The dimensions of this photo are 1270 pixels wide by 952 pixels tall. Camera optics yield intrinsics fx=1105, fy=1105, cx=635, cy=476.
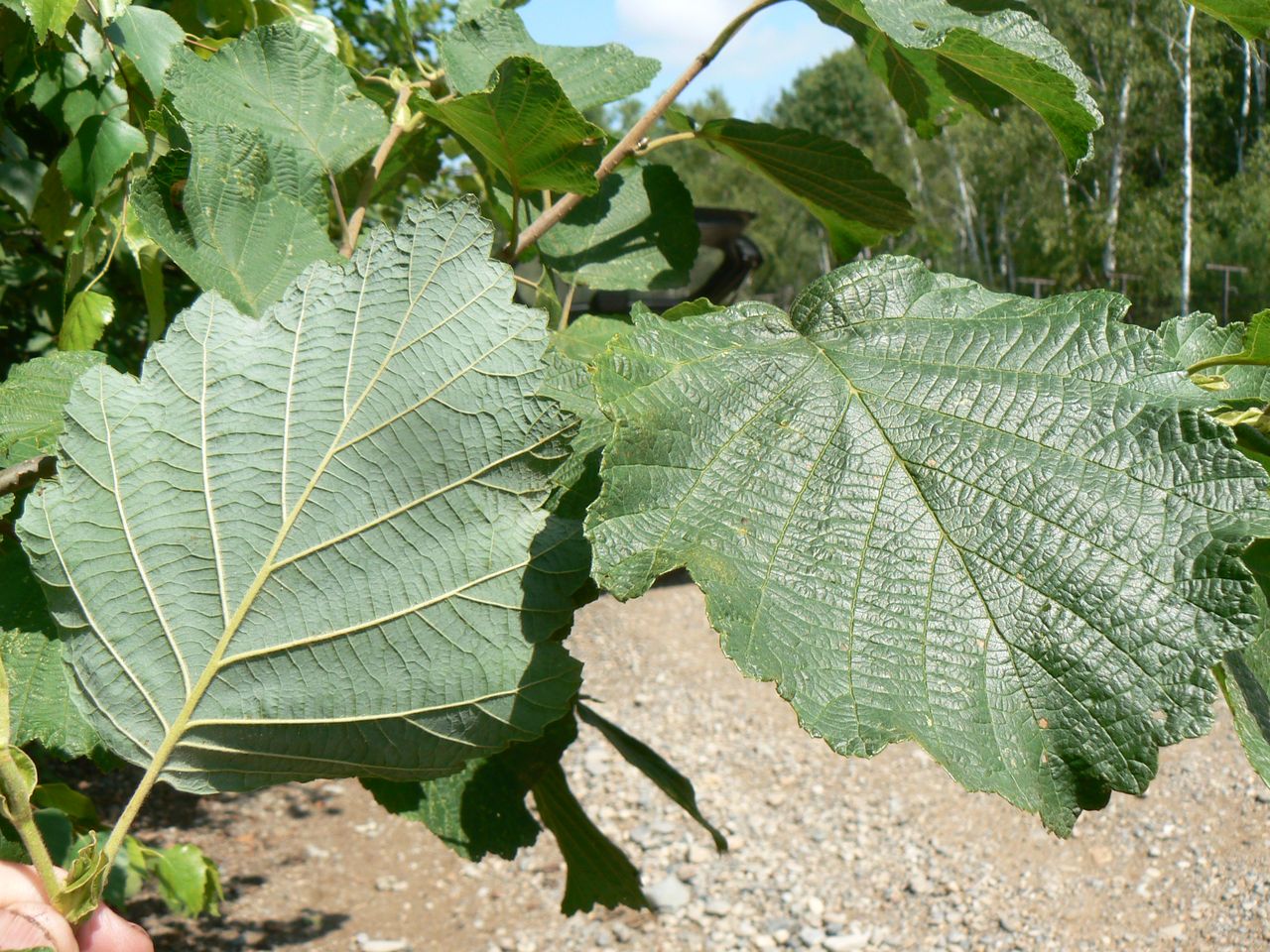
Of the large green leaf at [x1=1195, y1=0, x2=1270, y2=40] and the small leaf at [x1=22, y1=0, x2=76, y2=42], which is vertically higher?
the small leaf at [x1=22, y1=0, x2=76, y2=42]

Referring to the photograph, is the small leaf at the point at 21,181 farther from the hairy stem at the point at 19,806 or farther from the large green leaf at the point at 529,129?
the hairy stem at the point at 19,806

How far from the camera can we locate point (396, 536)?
0.66m

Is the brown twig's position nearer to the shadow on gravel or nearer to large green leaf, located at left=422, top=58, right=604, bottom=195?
large green leaf, located at left=422, top=58, right=604, bottom=195

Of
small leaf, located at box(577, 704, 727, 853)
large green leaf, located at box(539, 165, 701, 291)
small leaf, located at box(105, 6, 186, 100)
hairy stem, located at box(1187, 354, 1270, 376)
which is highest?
small leaf, located at box(105, 6, 186, 100)

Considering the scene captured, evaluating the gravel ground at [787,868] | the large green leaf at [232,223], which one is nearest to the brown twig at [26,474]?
the large green leaf at [232,223]

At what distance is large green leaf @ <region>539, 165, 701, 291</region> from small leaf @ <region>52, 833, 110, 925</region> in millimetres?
807

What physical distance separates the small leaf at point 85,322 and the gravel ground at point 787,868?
3.79 m

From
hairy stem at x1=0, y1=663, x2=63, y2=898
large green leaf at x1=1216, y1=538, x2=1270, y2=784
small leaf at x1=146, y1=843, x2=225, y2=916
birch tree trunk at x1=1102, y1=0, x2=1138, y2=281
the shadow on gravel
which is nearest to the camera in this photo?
hairy stem at x1=0, y1=663, x2=63, y2=898

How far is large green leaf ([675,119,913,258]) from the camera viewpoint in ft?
3.75

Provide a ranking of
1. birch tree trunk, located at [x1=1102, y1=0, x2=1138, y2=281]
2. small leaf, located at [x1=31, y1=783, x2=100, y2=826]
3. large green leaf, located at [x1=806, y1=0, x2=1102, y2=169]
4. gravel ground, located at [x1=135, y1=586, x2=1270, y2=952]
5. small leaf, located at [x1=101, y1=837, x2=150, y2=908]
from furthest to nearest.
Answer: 1. birch tree trunk, located at [x1=1102, y1=0, x2=1138, y2=281]
2. gravel ground, located at [x1=135, y1=586, x2=1270, y2=952]
3. small leaf, located at [x1=101, y1=837, x2=150, y2=908]
4. small leaf, located at [x1=31, y1=783, x2=100, y2=826]
5. large green leaf, located at [x1=806, y1=0, x2=1102, y2=169]

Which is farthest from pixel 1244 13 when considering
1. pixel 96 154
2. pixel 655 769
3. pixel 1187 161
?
pixel 1187 161

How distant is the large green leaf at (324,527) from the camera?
0.64m

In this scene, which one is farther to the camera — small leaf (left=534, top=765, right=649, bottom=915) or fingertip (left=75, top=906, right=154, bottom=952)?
small leaf (left=534, top=765, right=649, bottom=915)

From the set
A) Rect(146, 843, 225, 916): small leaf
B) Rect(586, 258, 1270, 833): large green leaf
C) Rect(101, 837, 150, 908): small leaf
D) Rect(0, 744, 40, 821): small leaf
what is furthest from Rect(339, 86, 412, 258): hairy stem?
Rect(146, 843, 225, 916): small leaf
